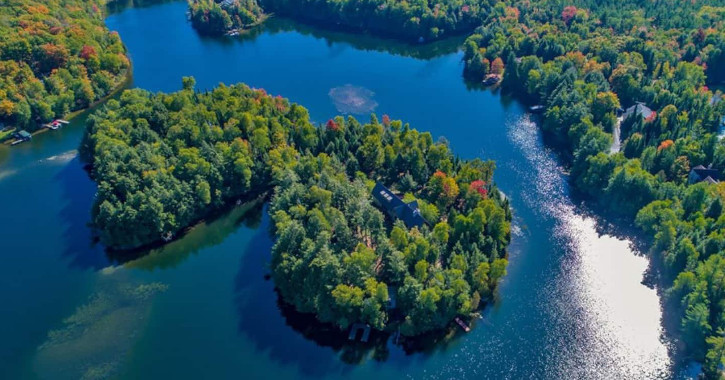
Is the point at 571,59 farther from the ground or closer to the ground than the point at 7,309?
farther from the ground

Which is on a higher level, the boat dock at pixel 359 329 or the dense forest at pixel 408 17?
the dense forest at pixel 408 17

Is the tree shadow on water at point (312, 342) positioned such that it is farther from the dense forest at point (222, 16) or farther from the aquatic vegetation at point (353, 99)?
the dense forest at point (222, 16)

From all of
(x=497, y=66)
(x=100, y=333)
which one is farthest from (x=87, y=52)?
(x=497, y=66)

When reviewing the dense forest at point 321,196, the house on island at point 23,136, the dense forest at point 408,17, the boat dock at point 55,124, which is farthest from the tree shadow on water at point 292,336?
the dense forest at point 408,17

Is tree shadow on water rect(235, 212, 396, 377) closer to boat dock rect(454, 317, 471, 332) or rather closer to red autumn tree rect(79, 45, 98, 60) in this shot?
boat dock rect(454, 317, 471, 332)

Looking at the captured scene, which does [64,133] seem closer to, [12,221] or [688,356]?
[12,221]

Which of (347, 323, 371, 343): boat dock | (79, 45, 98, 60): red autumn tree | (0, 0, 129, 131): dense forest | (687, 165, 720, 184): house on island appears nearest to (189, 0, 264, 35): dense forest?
(0, 0, 129, 131): dense forest

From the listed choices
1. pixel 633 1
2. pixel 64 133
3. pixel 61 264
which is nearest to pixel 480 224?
pixel 61 264
